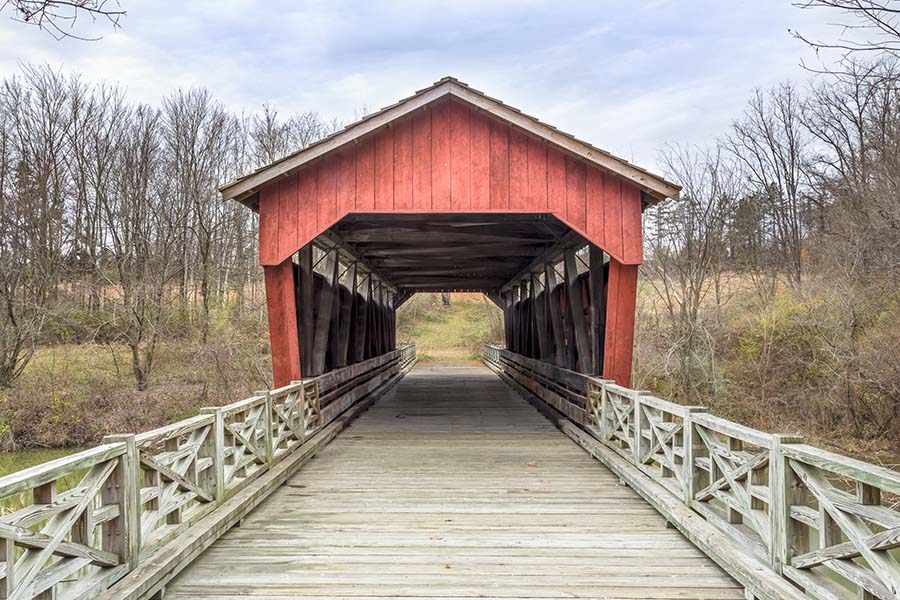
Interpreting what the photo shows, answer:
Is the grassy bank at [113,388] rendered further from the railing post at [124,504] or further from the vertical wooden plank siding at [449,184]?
the railing post at [124,504]

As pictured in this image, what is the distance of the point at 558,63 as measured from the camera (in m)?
17.5

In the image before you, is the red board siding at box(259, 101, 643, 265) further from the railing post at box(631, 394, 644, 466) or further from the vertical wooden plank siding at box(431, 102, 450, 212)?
the railing post at box(631, 394, 644, 466)

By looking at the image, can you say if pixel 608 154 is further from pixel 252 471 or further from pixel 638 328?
pixel 638 328

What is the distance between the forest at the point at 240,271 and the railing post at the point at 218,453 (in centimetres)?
781

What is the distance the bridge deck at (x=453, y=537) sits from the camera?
337 cm

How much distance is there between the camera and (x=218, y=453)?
4.39 meters

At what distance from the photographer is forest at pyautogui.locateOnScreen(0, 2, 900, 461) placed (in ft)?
35.2

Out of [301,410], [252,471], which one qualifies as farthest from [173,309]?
[252,471]

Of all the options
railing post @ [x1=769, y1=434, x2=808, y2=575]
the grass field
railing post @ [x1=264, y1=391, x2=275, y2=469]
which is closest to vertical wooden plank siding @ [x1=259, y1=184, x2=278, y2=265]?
railing post @ [x1=264, y1=391, x2=275, y2=469]

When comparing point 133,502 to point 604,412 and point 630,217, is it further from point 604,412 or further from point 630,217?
point 630,217

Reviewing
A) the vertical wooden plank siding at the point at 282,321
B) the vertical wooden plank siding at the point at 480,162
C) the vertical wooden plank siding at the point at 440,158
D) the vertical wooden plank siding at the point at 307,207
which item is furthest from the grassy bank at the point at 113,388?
the vertical wooden plank siding at the point at 480,162

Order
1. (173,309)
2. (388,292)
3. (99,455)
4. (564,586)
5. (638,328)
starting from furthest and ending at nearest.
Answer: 1. (388,292)
2. (173,309)
3. (638,328)
4. (564,586)
5. (99,455)

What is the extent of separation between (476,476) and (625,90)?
1956cm

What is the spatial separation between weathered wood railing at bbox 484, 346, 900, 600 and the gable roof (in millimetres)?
2507
